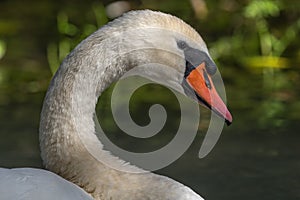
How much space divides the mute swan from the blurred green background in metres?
1.06

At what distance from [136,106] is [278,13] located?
1.69 meters

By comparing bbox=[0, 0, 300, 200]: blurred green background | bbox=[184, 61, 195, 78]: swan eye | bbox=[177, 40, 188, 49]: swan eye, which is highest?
bbox=[177, 40, 188, 49]: swan eye

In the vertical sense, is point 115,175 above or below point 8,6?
above

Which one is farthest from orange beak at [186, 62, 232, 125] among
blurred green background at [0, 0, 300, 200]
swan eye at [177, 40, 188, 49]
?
blurred green background at [0, 0, 300, 200]

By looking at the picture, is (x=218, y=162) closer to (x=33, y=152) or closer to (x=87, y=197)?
(x=33, y=152)

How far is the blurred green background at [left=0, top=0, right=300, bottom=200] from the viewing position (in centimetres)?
501

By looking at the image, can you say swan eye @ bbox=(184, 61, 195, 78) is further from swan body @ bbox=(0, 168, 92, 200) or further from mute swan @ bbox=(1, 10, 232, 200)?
swan body @ bbox=(0, 168, 92, 200)

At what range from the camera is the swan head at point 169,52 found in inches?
142

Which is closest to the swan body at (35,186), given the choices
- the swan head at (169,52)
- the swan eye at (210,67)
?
the swan head at (169,52)

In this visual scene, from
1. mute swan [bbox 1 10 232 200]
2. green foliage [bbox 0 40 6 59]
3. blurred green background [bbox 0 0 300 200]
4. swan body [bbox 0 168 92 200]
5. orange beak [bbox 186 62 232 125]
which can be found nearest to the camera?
swan body [bbox 0 168 92 200]

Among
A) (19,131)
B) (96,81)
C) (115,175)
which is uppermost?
(96,81)

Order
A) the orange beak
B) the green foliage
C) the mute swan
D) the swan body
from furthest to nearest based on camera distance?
the green foliage → the orange beak → the mute swan → the swan body

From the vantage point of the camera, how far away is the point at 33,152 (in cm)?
526

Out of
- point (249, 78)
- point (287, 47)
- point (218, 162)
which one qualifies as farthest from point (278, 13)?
point (218, 162)
